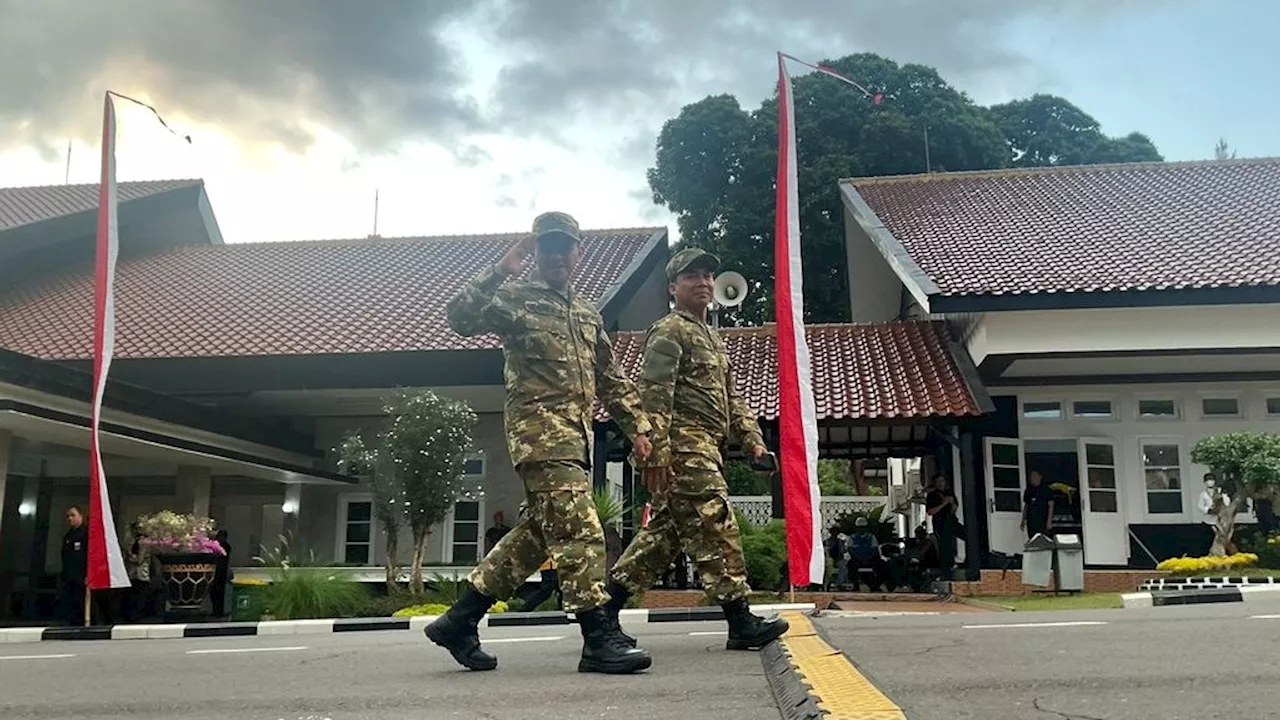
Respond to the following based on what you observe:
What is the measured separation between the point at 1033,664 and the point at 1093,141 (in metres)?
32.0

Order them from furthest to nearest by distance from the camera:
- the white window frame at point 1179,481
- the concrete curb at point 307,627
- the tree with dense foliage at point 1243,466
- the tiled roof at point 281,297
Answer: the tiled roof at point 281,297 < the white window frame at point 1179,481 < the tree with dense foliage at point 1243,466 < the concrete curb at point 307,627

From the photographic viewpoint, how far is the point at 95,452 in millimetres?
9664

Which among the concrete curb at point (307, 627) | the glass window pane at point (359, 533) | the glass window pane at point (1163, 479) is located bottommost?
the concrete curb at point (307, 627)

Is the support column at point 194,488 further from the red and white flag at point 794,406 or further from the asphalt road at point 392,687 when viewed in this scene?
the red and white flag at point 794,406

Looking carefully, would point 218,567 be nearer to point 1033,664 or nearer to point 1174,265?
point 1033,664

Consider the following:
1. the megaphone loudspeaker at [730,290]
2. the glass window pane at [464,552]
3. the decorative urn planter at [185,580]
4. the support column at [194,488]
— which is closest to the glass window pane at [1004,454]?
the megaphone loudspeaker at [730,290]

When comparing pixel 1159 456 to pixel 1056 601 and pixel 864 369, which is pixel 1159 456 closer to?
pixel 864 369

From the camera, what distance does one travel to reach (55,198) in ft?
69.0

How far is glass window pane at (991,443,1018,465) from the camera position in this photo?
15.3 metres

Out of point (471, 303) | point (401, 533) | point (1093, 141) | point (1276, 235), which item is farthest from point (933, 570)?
point (1093, 141)

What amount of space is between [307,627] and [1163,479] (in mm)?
11619

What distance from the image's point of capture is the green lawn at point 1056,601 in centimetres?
988

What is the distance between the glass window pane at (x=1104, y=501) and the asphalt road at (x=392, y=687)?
35.3 feet

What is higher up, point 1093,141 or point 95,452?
point 1093,141
